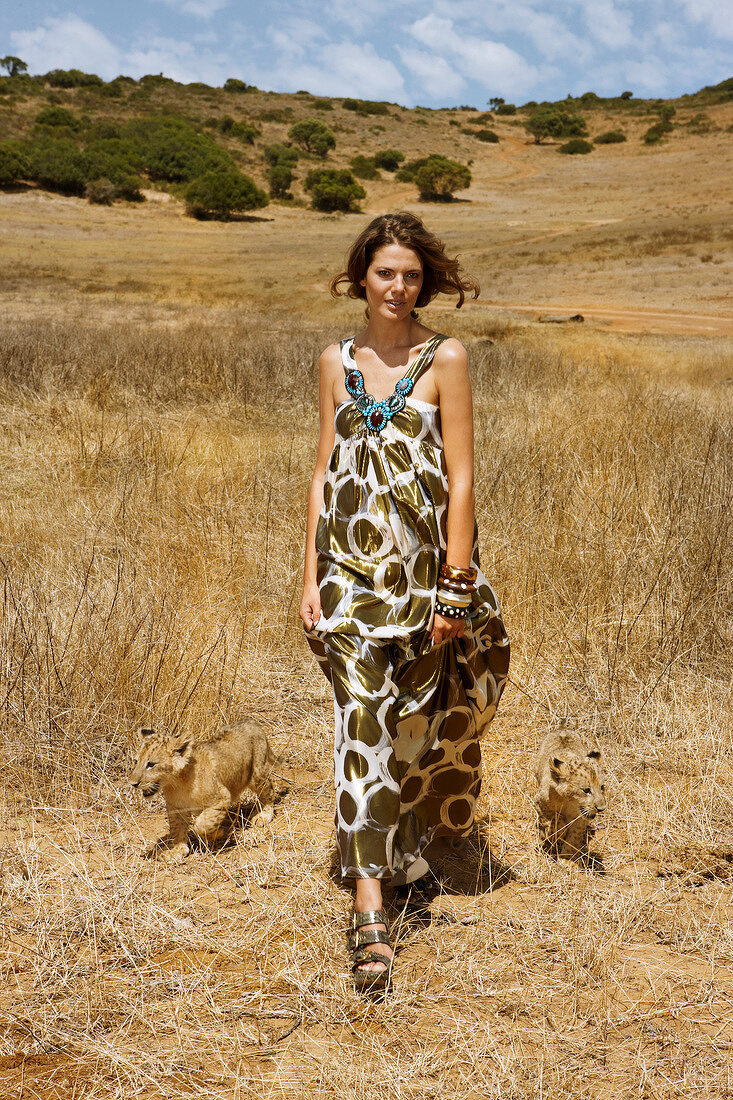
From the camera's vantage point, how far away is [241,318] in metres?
17.3

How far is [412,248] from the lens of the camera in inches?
111

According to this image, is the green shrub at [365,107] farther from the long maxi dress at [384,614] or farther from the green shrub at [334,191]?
the long maxi dress at [384,614]

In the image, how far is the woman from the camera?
2662 mm

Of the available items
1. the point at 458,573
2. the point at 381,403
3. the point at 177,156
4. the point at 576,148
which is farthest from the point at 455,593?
the point at 576,148

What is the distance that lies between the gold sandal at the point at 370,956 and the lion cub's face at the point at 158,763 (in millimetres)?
876

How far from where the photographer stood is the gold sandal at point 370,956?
8.26 feet

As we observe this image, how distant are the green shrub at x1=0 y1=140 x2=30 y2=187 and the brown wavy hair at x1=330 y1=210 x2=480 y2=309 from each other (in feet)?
160

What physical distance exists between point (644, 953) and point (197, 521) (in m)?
3.67

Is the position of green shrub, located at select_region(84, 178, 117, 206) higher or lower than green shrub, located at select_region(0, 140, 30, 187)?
lower

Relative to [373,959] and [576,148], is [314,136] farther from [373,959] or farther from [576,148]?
[373,959]

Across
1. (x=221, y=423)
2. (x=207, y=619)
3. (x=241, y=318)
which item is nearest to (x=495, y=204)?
(x=241, y=318)

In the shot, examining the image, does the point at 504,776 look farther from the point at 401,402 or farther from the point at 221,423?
the point at 221,423

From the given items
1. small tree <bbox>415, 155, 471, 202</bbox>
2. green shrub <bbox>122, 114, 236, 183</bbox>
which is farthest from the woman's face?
small tree <bbox>415, 155, 471, 202</bbox>

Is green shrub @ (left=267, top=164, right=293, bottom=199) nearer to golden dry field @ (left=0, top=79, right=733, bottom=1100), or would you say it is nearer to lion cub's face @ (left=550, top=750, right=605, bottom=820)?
golden dry field @ (left=0, top=79, right=733, bottom=1100)
